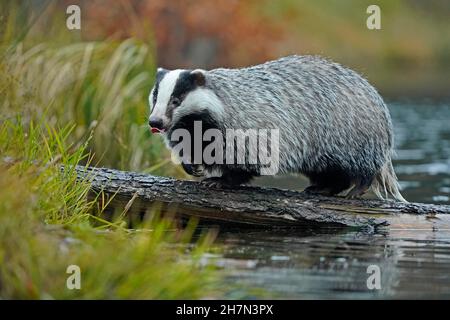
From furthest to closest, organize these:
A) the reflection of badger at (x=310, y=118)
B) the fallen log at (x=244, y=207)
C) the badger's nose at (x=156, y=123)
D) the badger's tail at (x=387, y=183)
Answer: the badger's tail at (x=387, y=183) → the reflection of badger at (x=310, y=118) → the fallen log at (x=244, y=207) → the badger's nose at (x=156, y=123)

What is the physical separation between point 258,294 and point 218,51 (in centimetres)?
1841

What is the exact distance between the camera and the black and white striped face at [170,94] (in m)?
7.35

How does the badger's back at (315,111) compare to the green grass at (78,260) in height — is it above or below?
Result: above

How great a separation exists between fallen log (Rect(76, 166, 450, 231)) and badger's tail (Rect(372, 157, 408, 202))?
0.84 metres

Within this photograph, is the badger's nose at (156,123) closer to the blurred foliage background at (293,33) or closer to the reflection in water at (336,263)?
the reflection in water at (336,263)

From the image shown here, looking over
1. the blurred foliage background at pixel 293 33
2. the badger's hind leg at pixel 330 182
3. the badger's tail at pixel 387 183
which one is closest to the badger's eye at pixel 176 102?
the badger's hind leg at pixel 330 182

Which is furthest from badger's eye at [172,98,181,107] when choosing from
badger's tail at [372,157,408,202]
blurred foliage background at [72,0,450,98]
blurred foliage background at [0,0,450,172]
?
blurred foliage background at [72,0,450,98]

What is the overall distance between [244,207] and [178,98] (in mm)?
1102

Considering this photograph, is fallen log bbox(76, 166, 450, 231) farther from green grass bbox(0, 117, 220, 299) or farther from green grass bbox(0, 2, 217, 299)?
green grass bbox(0, 117, 220, 299)

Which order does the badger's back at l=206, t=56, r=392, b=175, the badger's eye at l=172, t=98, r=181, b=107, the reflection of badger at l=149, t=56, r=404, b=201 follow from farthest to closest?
the badger's back at l=206, t=56, r=392, b=175 < the reflection of badger at l=149, t=56, r=404, b=201 < the badger's eye at l=172, t=98, r=181, b=107

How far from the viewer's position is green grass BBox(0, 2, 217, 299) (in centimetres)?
524

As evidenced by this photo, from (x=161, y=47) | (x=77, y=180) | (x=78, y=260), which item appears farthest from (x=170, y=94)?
(x=161, y=47)

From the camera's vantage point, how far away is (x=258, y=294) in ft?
18.8
